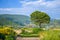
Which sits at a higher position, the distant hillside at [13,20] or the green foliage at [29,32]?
the distant hillside at [13,20]

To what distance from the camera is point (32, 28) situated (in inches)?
378

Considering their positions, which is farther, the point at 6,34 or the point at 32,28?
the point at 32,28

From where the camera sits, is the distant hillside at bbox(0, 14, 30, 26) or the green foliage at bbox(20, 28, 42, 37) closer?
the green foliage at bbox(20, 28, 42, 37)

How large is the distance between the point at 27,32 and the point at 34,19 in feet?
5.06

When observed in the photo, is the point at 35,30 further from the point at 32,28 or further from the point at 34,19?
the point at 34,19

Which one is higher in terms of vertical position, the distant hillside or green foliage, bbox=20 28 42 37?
the distant hillside

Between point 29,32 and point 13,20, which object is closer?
point 29,32

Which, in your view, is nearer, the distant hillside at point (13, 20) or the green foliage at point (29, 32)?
the green foliage at point (29, 32)

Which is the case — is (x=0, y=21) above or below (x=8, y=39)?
above

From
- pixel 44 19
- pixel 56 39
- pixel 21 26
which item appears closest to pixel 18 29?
pixel 21 26

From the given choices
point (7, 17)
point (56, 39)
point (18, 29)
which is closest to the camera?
point (56, 39)

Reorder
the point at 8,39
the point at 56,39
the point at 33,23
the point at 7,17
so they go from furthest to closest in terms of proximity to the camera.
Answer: the point at 33,23 → the point at 7,17 → the point at 8,39 → the point at 56,39

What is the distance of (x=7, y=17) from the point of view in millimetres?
9961

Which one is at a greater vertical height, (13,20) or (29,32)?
(13,20)
